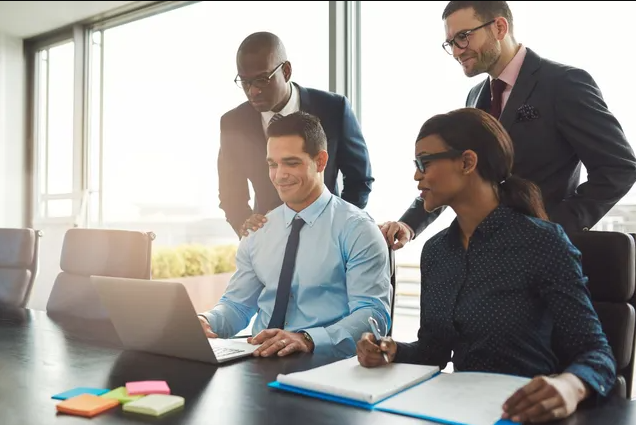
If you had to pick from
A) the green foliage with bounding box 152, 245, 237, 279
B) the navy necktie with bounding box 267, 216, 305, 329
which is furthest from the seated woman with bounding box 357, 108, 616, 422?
the green foliage with bounding box 152, 245, 237, 279

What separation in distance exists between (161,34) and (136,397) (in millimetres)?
4878

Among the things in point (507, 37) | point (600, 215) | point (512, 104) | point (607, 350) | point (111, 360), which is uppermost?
point (507, 37)

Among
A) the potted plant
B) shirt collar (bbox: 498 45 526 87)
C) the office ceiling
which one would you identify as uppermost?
the office ceiling

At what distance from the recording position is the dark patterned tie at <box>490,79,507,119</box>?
6.49ft

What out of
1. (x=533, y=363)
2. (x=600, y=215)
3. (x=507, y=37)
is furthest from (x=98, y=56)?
(x=533, y=363)

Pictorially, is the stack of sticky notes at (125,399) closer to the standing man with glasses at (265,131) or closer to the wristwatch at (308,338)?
the wristwatch at (308,338)

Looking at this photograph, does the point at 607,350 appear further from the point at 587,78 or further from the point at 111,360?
the point at 587,78

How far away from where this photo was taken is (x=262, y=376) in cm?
112

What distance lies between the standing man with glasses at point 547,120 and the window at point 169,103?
2.52 meters

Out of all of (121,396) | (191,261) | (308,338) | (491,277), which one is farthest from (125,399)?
(191,261)

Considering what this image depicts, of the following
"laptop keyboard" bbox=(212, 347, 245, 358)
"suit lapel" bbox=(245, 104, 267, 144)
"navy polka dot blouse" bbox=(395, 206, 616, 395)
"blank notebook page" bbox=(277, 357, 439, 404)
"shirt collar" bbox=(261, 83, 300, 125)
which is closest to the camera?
"blank notebook page" bbox=(277, 357, 439, 404)

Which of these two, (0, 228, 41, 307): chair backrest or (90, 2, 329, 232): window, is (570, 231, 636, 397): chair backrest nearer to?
(0, 228, 41, 307): chair backrest

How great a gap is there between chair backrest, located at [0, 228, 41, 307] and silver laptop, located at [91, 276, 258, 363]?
5.15 ft

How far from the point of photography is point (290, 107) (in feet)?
7.68
